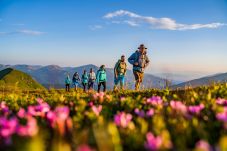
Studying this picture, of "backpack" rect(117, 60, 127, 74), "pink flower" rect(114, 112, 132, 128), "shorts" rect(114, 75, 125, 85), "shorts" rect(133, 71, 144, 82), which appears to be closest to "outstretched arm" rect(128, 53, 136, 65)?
"shorts" rect(133, 71, 144, 82)

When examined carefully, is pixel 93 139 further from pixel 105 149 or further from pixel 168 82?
pixel 168 82

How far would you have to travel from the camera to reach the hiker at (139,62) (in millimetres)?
26578

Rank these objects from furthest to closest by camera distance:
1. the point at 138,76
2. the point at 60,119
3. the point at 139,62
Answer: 1. the point at 138,76
2. the point at 139,62
3. the point at 60,119

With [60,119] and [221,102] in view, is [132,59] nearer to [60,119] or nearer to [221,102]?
[221,102]

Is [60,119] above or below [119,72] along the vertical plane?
below

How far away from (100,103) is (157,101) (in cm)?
201

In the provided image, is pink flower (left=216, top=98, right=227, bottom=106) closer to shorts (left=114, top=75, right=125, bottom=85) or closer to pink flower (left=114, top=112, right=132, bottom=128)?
pink flower (left=114, top=112, right=132, bottom=128)

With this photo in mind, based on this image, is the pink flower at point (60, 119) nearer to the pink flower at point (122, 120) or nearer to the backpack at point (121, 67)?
the pink flower at point (122, 120)

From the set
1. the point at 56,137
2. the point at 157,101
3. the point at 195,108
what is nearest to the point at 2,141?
the point at 56,137

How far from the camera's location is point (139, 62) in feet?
87.5


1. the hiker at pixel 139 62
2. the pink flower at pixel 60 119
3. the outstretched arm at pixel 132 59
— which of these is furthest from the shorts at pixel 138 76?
the pink flower at pixel 60 119

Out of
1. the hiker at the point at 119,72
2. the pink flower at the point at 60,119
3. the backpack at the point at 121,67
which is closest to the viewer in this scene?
the pink flower at the point at 60,119

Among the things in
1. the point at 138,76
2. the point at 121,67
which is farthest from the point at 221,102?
the point at 121,67

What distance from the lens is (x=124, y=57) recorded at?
2923cm
